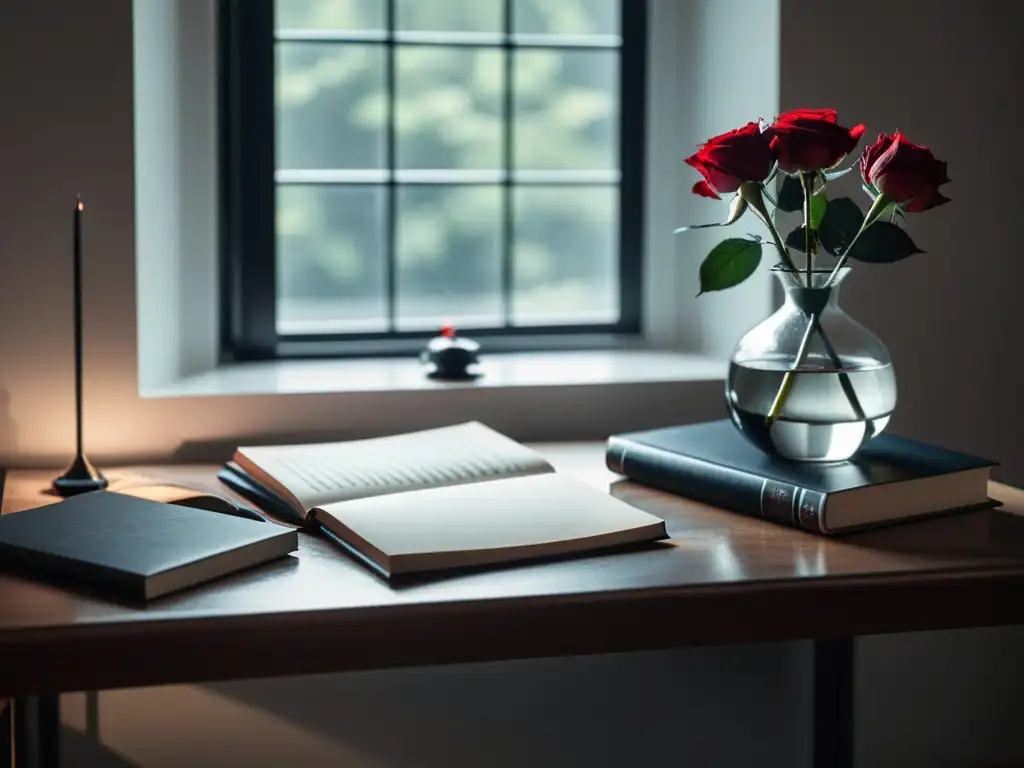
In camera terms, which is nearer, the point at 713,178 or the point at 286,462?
the point at 713,178

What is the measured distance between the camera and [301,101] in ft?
7.14

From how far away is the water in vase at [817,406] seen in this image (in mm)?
1418

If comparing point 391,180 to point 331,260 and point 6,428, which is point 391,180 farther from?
point 6,428

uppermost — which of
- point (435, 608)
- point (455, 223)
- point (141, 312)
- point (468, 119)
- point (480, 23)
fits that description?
point (480, 23)

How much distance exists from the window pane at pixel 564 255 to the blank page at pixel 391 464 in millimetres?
642

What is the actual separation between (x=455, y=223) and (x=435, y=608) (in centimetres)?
123

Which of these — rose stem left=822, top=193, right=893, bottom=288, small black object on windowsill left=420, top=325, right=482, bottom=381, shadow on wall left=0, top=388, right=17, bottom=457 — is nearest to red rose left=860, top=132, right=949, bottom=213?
rose stem left=822, top=193, right=893, bottom=288

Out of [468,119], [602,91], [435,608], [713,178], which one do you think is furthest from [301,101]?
[435,608]

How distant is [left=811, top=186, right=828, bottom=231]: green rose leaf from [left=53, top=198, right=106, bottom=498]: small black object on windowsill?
0.88m

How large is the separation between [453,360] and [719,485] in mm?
632

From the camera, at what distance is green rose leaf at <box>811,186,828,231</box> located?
144cm

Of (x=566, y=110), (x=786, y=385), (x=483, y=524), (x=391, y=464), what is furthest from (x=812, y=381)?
(x=566, y=110)

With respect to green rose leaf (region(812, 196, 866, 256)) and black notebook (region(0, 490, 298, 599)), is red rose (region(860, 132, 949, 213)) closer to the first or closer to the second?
green rose leaf (region(812, 196, 866, 256))

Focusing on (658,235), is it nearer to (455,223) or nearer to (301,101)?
(455,223)
